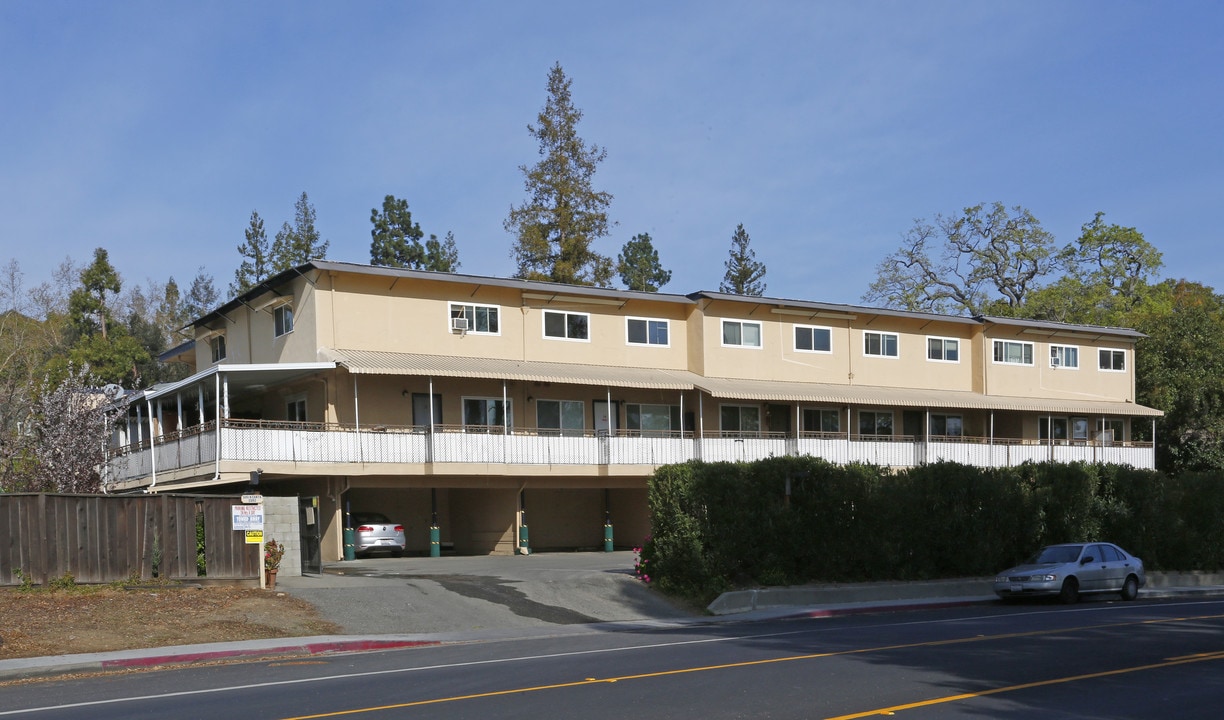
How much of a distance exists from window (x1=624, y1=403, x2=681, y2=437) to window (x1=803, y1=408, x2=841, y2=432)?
16.8 ft

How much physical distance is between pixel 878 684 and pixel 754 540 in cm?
1372

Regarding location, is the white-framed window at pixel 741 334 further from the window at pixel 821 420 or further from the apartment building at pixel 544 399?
the window at pixel 821 420

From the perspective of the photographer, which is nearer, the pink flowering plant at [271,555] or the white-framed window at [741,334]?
the pink flowering plant at [271,555]

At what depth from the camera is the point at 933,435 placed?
4378cm

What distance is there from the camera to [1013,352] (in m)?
46.0

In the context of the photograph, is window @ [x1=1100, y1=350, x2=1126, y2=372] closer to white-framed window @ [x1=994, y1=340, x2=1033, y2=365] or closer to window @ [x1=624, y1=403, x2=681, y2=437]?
white-framed window @ [x1=994, y1=340, x2=1033, y2=365]

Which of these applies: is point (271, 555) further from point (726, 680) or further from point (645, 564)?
point (726, 680)

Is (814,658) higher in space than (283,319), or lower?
lower

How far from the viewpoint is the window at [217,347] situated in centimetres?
3962

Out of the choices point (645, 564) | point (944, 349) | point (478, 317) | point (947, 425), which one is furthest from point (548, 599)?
point (944, 349)

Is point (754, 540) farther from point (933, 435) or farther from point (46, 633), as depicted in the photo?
point (933, 435)

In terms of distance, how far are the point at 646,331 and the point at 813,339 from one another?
6.78 m

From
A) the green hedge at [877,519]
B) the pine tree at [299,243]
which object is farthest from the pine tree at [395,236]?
the green hedge at [877,519]

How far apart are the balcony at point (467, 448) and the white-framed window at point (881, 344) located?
10.4ft
